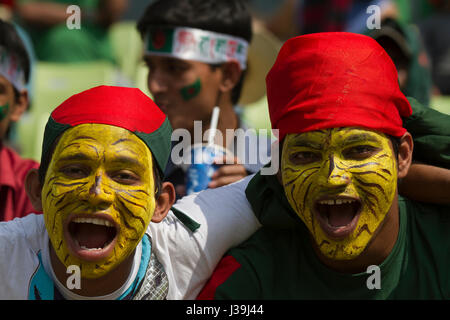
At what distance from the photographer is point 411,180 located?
2980 millimetres

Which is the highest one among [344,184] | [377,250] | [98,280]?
[344,184]

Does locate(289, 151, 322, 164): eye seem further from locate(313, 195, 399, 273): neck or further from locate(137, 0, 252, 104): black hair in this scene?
locate(137, 0, 252, 104): black hair

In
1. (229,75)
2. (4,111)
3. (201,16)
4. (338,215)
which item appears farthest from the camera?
(229,75)

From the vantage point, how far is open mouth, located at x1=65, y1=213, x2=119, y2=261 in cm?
263

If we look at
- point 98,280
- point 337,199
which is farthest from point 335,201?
point 98,280

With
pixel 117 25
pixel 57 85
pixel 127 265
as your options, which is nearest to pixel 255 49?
pixel 57 85

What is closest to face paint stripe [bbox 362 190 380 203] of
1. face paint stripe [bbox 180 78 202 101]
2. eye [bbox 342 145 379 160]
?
eye [bbox 342 145 379 160]

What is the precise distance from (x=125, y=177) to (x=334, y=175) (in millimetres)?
740

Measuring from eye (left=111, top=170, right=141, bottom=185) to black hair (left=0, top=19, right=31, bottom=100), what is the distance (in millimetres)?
1537

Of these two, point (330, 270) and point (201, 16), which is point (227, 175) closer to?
point (330, 270)

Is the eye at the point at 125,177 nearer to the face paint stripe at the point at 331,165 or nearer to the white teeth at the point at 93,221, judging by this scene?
the white teeth at the point at 93,221

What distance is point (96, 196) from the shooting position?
2594 mm

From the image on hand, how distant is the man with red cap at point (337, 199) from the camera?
2.72 meters
